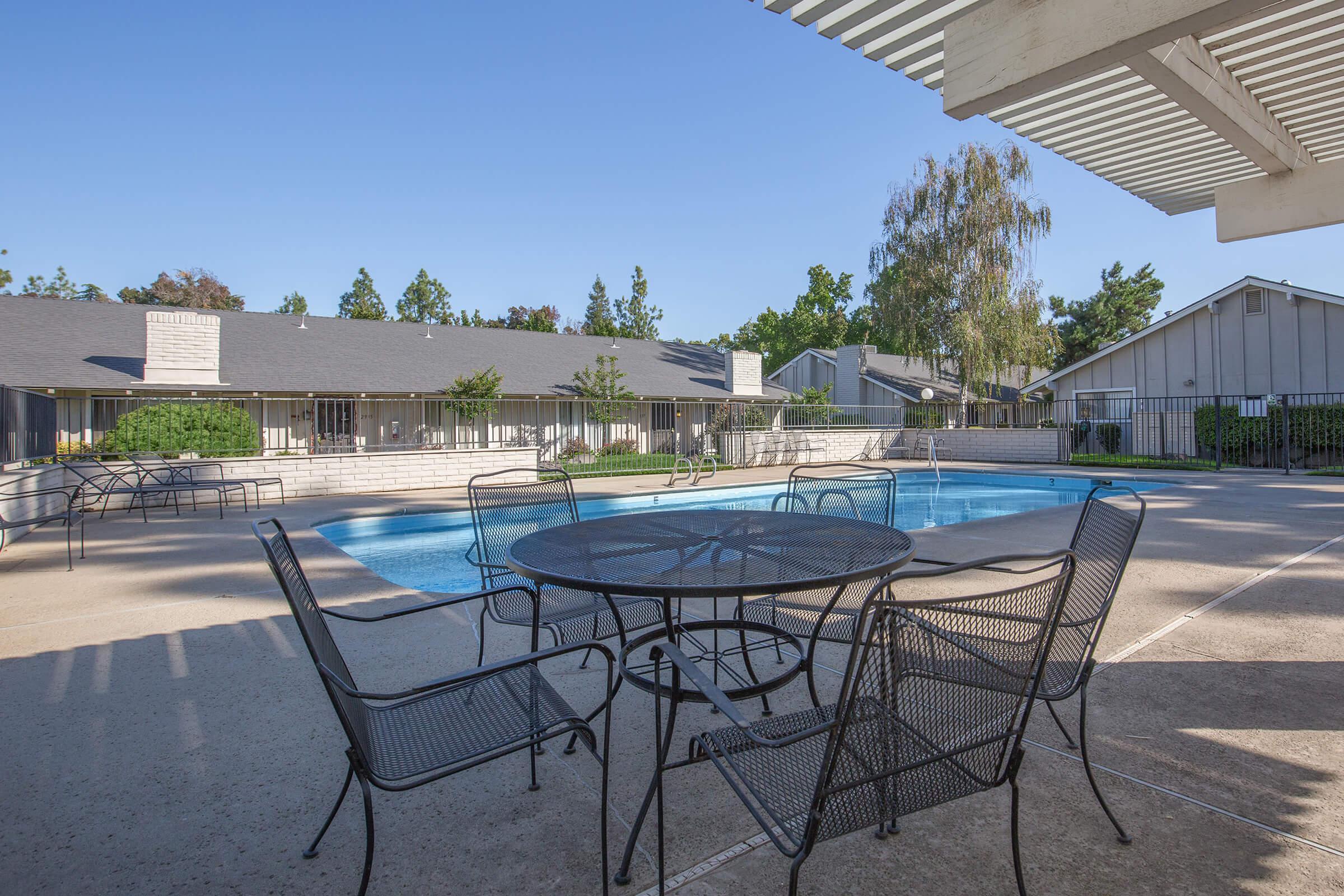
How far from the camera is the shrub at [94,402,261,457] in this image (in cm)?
1053

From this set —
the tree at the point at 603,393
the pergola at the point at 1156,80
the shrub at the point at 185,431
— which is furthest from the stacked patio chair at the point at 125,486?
the tree at the point at 603,393

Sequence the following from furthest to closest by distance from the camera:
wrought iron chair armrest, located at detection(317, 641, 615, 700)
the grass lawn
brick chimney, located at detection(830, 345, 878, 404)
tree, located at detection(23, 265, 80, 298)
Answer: tree, located at detection(23, 265, 80, 298) → brick chimney, located at detection(830, 345, 878, 404) → the grass lawn → wrought iron chair armrest, located at detection(317, 641, 615, 700)

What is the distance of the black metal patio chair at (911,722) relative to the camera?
4.17ft

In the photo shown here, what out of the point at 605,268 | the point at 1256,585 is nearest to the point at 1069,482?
the point at 1256,585

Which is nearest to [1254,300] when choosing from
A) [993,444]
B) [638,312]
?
[993,444]

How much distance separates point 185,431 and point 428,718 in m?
11.7

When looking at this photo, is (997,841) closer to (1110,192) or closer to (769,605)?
(769,605)

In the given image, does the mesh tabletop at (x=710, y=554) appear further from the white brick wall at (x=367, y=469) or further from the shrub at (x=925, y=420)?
the shrub at (x=925, y=420)

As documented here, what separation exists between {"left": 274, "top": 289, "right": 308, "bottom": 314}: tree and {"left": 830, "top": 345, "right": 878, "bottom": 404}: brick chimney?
4228cm

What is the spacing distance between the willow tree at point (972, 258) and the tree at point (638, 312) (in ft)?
101

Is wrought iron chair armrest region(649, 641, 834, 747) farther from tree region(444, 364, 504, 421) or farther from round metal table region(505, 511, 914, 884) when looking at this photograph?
tree region(444, 364, 504, 421)

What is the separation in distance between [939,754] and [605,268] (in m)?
51.3

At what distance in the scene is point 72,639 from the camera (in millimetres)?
3488

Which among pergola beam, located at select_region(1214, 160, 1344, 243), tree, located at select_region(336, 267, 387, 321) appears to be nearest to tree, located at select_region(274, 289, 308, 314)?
tree, located at select_region(336, 267, 387, 321)
